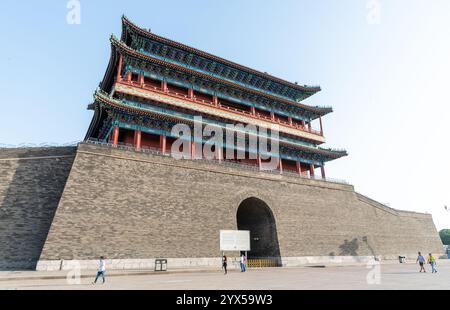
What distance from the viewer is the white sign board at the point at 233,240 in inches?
666

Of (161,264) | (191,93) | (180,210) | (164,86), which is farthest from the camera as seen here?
(191,93)

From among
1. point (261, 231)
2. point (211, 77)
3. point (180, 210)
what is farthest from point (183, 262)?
point (211, 77)

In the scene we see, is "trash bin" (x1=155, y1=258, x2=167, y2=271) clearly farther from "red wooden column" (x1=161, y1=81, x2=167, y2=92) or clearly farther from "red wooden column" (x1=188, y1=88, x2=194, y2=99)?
"red wooden column" (x1=188, y1=88, x2=194, y2=99)

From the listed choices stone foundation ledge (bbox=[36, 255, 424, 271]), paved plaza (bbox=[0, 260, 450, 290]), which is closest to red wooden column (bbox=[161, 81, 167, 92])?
stone foundation ledge (bbox=[36, 255, 424, 271])

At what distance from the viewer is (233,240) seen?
57.0ft

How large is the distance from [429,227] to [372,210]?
1094 centimetres

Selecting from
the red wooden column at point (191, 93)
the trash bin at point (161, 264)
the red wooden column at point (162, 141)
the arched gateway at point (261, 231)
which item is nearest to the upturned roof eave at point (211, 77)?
the red wooden column at point (191, 93)

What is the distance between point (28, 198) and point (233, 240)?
40.7 feet

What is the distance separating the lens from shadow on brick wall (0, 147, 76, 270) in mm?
15641

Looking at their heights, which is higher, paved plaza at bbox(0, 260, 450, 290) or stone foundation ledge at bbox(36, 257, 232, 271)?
stone foundation ledge at bbox(36, 257, 232, 271)

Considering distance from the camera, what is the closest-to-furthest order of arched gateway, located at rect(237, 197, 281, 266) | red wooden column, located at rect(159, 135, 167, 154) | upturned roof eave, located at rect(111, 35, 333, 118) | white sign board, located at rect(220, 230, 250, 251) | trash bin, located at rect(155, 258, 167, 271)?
trash bin, located at rect(155, 258, 167, 271)
white sign board, located at rect(220, 230, 250, 251)
arched gateway, located at rect(237, 197, 281, 266)
upturned roof eave, located at rect(111, 35, 333, 118)
red wooden column, located at rect(159, 135, 167, 154)

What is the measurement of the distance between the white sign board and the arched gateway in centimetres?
472

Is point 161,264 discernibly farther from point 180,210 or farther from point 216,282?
point 216,282

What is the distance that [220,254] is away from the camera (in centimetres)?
1939
